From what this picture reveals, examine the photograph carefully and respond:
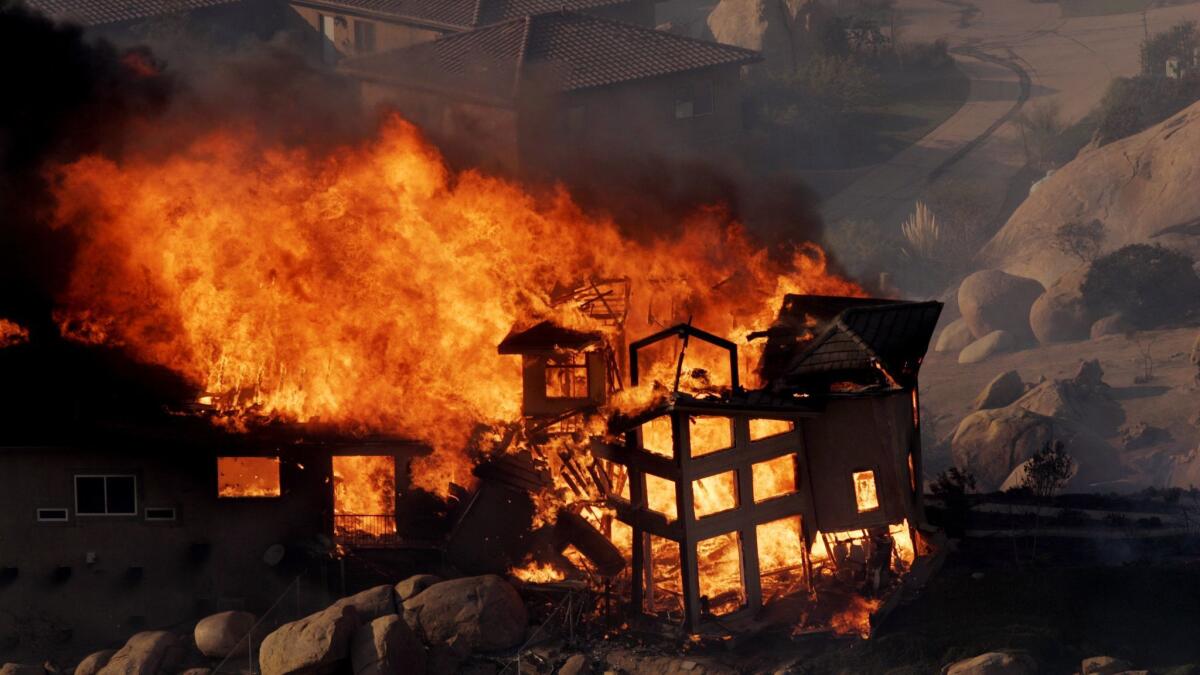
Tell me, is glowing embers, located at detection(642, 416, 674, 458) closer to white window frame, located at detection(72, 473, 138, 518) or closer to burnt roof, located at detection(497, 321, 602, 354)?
burnt roof, located at detection(497, 321, 602, 354)

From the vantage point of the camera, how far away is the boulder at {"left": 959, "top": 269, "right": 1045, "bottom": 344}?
261 feet

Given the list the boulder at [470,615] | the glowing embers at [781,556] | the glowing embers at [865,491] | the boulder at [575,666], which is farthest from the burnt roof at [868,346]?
the boulder at [470,615]

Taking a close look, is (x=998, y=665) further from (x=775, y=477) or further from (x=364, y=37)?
(x=364, y=37)

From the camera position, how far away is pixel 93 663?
4597 cm

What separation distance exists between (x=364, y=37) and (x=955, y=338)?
3621cm

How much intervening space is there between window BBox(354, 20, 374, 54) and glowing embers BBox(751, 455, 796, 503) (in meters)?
57.9

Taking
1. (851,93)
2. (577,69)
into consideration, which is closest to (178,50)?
(577,69)

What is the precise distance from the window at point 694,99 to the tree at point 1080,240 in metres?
16.7

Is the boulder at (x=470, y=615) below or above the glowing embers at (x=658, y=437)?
below

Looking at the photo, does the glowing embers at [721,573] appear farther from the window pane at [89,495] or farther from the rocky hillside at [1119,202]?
the rocky hillside at [1119,202]

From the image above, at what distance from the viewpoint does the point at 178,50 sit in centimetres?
9244

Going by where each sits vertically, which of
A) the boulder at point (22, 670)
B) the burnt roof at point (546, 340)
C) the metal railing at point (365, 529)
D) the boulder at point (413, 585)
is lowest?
the boulder at point (22, 670)

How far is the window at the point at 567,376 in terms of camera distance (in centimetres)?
4756

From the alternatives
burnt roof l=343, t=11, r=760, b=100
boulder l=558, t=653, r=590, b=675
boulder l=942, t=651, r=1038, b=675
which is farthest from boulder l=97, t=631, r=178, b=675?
burnt roof l=343, t=11, r=760, b=100
